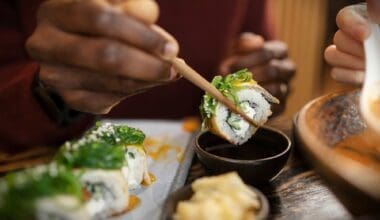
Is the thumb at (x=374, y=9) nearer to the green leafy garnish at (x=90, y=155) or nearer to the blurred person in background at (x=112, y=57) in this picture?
the blurred person in background at (x=112, y=57)

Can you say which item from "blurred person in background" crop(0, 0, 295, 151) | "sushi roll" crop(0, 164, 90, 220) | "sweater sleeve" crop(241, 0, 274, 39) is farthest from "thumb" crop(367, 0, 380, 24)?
"sweater sleeve" crop(241, 0, 274, 39)

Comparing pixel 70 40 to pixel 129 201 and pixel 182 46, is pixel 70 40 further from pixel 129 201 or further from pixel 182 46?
pixel 182 46

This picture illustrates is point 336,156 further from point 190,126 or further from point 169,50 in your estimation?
point 190,126

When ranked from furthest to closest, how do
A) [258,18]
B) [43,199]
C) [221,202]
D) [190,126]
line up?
[258,18] → [190,126] → [221,202] → [43,199]

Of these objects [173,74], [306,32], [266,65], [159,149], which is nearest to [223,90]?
[173,74]

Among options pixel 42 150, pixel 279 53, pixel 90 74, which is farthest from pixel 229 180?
pixel 279 53

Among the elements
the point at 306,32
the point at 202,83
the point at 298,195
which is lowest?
the point at 306,32

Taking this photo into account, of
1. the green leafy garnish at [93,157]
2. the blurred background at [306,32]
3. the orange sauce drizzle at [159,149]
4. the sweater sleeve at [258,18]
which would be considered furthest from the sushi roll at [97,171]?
the blurred background at [306,32]
